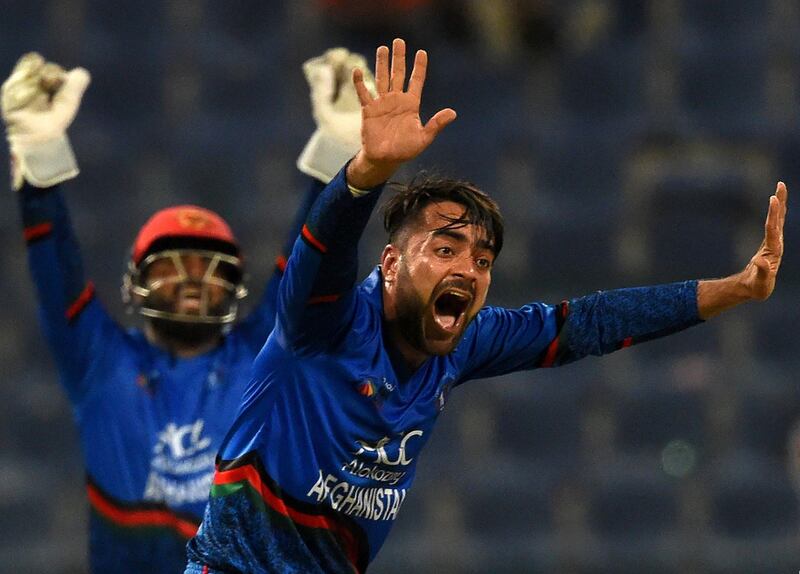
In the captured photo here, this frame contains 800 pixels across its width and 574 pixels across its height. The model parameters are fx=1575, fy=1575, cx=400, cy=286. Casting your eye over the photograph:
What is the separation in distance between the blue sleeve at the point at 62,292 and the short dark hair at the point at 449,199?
1.34m

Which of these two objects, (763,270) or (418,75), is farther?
(763,270)

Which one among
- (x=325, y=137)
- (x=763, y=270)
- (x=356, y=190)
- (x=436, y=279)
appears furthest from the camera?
(x=325, y=137)

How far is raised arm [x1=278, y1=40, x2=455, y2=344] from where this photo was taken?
2.63 meters

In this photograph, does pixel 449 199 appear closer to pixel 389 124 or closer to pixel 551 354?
pixel 389 124

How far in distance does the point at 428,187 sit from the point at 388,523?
0.67m

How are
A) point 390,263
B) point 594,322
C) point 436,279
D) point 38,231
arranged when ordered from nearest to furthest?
point 436,279, point 390,263, point 594,322, point 38,231

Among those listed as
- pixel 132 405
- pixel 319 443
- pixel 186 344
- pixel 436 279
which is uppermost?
pixel 436 279

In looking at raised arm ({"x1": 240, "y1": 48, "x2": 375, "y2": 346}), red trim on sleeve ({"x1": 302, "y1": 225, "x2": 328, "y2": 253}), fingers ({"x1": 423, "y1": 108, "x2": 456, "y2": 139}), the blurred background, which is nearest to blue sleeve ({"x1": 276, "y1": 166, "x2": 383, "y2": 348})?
red trim on sleeve ({"x1": 302, "y1": 225, "x2": 328, "y2": 253})

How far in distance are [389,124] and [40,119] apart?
1828 millimetres

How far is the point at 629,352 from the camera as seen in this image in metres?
6.38

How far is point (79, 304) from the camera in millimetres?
4152

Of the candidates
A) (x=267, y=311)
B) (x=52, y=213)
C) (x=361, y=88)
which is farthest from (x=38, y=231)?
(x=361, y=88)

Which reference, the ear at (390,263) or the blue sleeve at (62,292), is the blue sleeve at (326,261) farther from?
the blue sleeve at (62,292)

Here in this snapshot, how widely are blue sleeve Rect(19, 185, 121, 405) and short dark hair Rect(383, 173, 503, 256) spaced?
1335 millimetres
